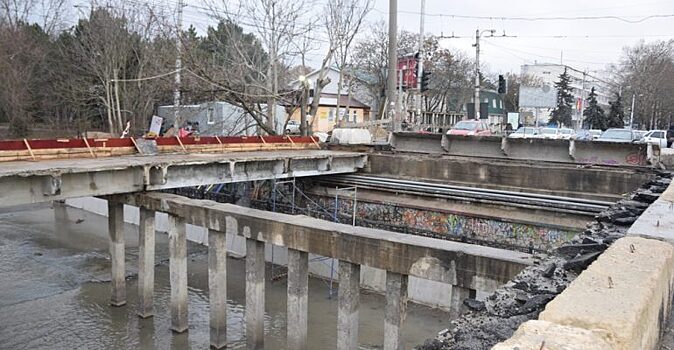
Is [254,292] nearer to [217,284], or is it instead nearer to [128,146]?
[217,284]

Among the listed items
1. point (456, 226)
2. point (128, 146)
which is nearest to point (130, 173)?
point (128, 146)

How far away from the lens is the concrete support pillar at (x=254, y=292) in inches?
424

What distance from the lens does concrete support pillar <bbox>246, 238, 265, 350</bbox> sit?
35.3 ft

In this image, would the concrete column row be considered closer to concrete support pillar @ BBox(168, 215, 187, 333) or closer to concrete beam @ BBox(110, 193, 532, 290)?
concrete support pillar @ BBox(168, 215, 187, 333)

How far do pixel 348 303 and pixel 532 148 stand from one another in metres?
11.4

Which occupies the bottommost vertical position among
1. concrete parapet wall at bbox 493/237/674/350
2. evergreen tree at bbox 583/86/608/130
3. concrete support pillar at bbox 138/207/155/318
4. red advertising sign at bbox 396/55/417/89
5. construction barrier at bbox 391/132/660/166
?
concrete support pillar at bbox 138/207/155/318

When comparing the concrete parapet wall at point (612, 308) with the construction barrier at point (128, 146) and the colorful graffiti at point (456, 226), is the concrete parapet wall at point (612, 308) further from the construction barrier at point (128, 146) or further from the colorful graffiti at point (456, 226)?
the construction barrier at point (128, 146)

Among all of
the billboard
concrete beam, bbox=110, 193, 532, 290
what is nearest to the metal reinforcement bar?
concrete beam, bbox=110, 193, 532, 290

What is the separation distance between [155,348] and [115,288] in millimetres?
2911

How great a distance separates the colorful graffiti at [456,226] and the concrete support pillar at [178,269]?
707cm

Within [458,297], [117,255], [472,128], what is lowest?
[117,255]

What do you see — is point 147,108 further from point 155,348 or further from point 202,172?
point 155,348

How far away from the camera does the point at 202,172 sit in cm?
1479

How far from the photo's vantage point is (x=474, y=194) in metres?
16.5
